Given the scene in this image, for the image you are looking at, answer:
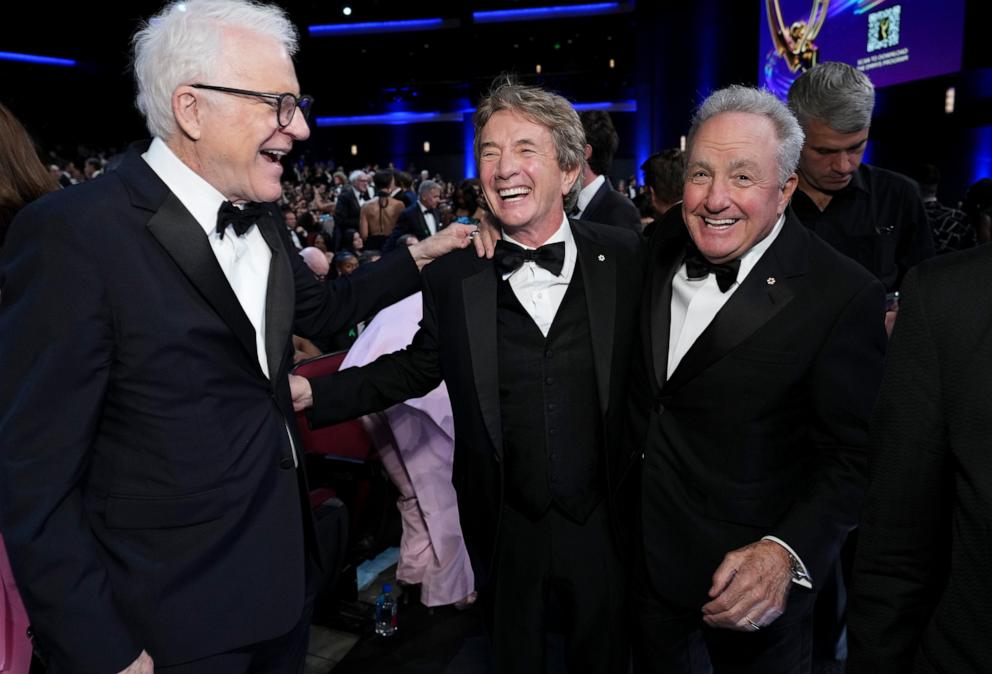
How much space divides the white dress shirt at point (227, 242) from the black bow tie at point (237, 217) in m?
0.02

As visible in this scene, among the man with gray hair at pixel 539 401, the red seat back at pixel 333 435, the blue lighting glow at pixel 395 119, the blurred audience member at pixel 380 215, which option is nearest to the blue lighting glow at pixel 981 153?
the blurred audience member at pixel 380 215

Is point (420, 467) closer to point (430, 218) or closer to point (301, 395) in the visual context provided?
point (301, 395)

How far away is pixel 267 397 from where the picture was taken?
1539 mm

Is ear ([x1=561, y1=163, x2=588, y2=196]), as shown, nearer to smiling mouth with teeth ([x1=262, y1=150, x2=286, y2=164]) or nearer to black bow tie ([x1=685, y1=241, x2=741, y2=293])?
black bow tie ([x1=685, y1=241, x2=741, y2=293])

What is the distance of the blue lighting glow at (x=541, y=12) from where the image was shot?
24266 millimetres

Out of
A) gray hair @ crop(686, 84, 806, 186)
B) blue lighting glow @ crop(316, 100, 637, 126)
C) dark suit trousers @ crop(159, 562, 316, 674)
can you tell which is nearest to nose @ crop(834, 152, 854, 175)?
gray hair @ crop(686, 84, 806, 186)

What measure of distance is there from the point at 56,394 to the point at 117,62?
75.0ft

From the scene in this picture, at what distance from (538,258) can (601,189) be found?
2.29m

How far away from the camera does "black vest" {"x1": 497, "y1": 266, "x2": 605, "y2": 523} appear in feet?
6.07

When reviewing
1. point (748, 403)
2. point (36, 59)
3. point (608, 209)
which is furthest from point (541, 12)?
point (748, 403)

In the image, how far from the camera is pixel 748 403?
162 cm

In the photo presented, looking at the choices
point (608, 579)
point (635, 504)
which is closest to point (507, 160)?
point (635, 504)

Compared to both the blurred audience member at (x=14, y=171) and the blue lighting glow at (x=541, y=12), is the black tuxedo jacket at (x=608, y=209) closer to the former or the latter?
the blurred audience member at (x=14, y=171)

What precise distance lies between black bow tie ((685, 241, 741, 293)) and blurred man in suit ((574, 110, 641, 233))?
208 centimetres
